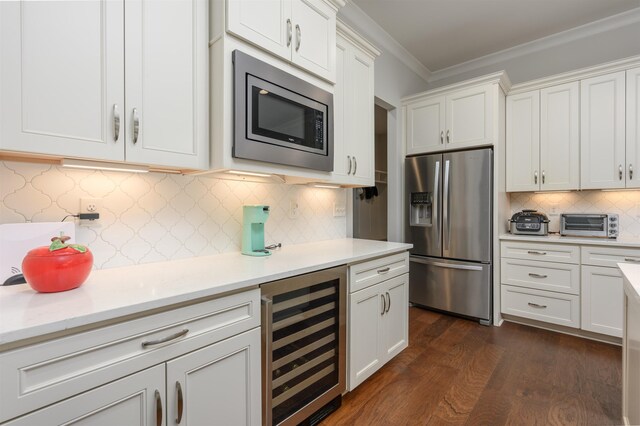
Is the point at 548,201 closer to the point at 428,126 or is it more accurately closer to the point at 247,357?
the point at 428,126

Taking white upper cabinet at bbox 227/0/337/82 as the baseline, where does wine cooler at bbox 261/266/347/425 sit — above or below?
below

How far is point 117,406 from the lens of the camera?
92 cm

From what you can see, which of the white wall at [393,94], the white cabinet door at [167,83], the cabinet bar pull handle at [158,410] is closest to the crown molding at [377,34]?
the white wall at [393,94]

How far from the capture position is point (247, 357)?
4.13 feet

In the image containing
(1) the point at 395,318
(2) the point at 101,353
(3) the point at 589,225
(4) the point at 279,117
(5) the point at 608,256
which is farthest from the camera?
(3) the point at 589,225

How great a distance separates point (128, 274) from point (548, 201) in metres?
3.94

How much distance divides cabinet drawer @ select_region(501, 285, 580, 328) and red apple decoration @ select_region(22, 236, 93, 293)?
3466mm

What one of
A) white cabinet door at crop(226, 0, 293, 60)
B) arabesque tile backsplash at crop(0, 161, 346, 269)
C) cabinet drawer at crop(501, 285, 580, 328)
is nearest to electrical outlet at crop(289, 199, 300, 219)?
arabesque tile backsplash at crop(0, 161, 346, 269)

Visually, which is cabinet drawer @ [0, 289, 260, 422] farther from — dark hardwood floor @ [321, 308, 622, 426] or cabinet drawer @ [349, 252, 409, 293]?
dark hardwood floor @ [321, 308, 622, 426]

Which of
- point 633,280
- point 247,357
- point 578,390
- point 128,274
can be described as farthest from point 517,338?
point 128,274

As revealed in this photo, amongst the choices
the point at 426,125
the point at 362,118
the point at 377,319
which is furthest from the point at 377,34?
the point at 377,319

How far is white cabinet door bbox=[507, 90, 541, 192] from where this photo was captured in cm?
312

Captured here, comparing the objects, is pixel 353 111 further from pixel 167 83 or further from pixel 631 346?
pixel 631 346

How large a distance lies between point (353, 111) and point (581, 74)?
7.77 feet
